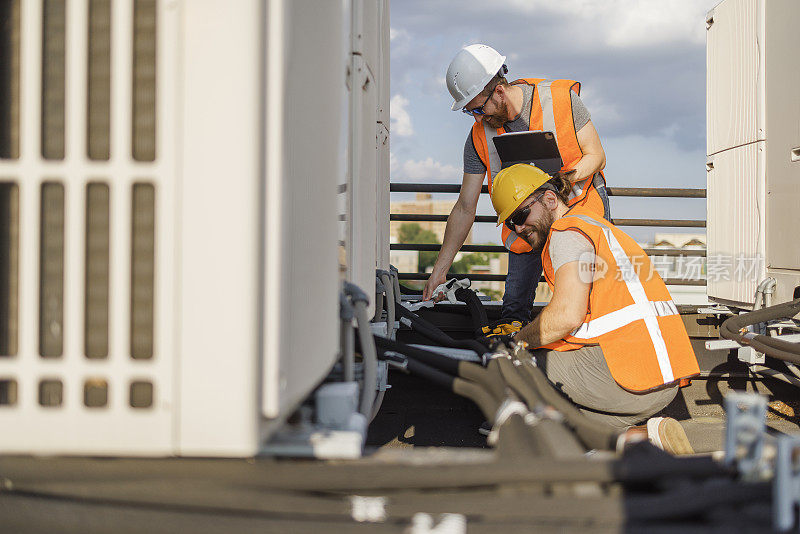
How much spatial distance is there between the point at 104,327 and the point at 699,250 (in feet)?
16.5

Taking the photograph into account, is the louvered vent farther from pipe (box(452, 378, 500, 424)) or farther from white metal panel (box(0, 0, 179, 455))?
pipe (box(452, 378, 500, 424))

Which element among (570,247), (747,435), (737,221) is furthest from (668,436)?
(737,221)

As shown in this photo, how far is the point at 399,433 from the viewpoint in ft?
12.1

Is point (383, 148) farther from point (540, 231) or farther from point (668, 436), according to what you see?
point (668, 436)

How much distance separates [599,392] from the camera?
9.86ft

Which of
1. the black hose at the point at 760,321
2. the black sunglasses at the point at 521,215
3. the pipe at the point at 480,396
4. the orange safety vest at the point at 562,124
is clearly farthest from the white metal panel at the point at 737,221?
the pipe at the point at 480,396

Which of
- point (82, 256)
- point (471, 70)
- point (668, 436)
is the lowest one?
point (668, 436)

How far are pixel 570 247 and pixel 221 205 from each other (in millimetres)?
2157

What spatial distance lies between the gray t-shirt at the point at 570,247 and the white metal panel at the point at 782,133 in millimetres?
1623

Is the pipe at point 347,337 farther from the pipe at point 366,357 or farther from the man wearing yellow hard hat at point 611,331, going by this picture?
the man wearing yellow hard hat at point 611,331

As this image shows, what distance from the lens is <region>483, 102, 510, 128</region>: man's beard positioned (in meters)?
4.17

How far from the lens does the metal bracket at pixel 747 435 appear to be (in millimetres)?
1085

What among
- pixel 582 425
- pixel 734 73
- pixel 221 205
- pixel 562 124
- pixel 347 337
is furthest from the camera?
pixel 734 73

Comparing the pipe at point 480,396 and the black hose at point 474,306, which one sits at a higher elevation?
the black hose at point 474,306
